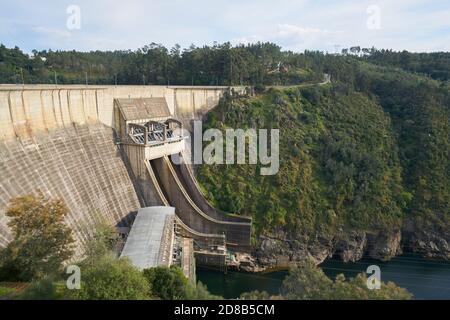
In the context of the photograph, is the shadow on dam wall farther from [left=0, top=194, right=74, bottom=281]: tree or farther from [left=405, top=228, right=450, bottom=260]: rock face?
[left=405, top=228, right=450, bottom=260]: rock face

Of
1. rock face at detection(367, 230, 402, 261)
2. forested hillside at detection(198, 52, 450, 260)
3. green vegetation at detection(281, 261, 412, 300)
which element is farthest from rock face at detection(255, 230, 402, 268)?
green vegetation at detection(281, 261, 412, 300)

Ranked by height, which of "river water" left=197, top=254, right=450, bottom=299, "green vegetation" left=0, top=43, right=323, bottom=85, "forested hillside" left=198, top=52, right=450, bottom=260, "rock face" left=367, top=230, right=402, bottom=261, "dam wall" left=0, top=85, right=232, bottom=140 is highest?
"green vegetation" left=0, top=43, right=323, bottom=85

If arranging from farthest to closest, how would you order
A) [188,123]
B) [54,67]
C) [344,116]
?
[54,67] → [344,116] → [188,123]

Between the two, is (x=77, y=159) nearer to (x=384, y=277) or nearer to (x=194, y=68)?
(x=384, y=277)
